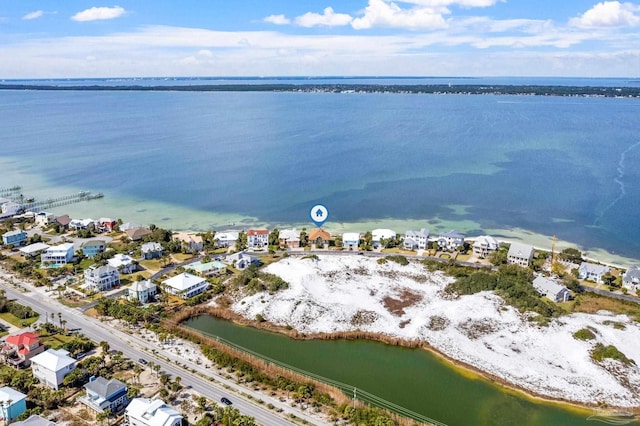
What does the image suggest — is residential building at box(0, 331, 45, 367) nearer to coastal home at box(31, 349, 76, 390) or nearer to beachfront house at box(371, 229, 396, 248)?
coastal home at box(31, 349, 76, 390)

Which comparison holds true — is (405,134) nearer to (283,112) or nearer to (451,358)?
(283,112)

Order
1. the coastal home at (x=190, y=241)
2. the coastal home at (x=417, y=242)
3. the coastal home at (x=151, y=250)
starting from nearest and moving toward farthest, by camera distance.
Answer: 1. the coastal home at (x=151, y=250)
2. the coastal home at (x=190, y=241)
3. the coastal home at (x=417, y=242)

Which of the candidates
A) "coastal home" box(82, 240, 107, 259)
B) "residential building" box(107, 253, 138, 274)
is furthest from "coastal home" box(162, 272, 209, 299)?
"coastal home" box(82, 240, 107, 259)

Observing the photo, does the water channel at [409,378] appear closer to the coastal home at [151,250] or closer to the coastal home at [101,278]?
the coastal home at [101,278]

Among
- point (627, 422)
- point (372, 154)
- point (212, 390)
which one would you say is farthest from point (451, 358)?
point (372, 154)

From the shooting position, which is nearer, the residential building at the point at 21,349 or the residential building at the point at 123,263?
the residential building at the point at 21,349

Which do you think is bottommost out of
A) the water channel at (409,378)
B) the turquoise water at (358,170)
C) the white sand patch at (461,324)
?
the water channel at (409,378)

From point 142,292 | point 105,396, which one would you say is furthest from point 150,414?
point 142,292

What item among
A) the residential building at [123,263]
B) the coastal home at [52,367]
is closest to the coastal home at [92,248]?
the residential building at [123,263]
